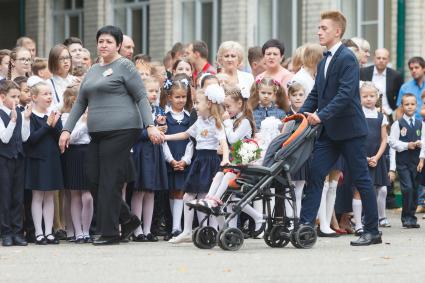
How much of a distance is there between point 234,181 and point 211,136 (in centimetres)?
137

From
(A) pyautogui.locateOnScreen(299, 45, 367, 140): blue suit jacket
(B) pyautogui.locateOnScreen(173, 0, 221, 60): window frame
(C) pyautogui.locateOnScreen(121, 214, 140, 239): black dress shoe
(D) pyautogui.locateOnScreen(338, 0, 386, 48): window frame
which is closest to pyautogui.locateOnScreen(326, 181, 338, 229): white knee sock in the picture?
(A) pyautogui.locateOnScreen(299, 45, 367, 140): blue suit jacket

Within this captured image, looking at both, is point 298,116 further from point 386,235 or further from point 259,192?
point 386,235

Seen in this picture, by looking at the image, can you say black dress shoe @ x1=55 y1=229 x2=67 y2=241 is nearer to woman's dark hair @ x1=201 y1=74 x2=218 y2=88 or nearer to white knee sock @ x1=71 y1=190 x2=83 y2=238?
white knee sock @ x1=71 y1=190 x2=83 y2=238

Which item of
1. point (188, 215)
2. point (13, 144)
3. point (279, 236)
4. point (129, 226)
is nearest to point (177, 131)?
point (188, 215)

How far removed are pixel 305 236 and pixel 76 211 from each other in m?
2.79

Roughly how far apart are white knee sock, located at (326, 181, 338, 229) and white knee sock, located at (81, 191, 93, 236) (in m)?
2.66

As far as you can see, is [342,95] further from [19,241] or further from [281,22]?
[281,22]

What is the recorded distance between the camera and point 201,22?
2859 cm

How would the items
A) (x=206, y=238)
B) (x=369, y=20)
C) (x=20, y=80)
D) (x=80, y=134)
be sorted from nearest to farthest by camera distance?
(x=206, y=238)
(x=80, y=134)
(x=20, y=80)
(x=369, y=20)

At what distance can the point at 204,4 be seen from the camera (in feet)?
93.8

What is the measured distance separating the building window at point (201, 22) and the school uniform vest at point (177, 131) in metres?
11.7

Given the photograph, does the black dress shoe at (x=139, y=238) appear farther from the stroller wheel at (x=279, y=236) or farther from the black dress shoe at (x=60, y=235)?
the stroller wheel at (x=279, y=236)

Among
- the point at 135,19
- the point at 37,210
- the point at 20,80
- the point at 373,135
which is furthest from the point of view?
the point at 135,19

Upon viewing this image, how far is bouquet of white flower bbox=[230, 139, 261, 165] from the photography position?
14414 mm
